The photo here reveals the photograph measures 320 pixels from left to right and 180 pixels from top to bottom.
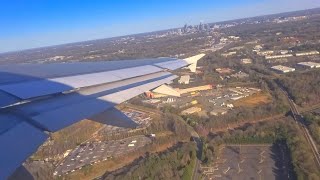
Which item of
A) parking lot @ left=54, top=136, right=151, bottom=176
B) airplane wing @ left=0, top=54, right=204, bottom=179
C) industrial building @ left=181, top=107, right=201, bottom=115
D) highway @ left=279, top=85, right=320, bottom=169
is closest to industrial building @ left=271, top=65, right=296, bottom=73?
highway @ left=279, top=85, right=320, bottom=169

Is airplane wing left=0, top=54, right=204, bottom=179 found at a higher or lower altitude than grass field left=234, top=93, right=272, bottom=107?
higher

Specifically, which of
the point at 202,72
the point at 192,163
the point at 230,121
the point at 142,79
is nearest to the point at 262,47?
the point at 202,72

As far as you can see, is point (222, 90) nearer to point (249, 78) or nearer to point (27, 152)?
point (249, 78)

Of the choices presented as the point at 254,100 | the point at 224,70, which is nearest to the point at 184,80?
the point at 224,70

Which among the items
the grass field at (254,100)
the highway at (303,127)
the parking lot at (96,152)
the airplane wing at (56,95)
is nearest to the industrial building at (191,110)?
the grass field at (254,100)

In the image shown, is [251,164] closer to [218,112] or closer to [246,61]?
[218,112]

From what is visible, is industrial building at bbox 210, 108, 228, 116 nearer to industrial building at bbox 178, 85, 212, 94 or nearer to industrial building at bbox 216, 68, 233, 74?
industrial building at bbox 178, 85, 212, 94
